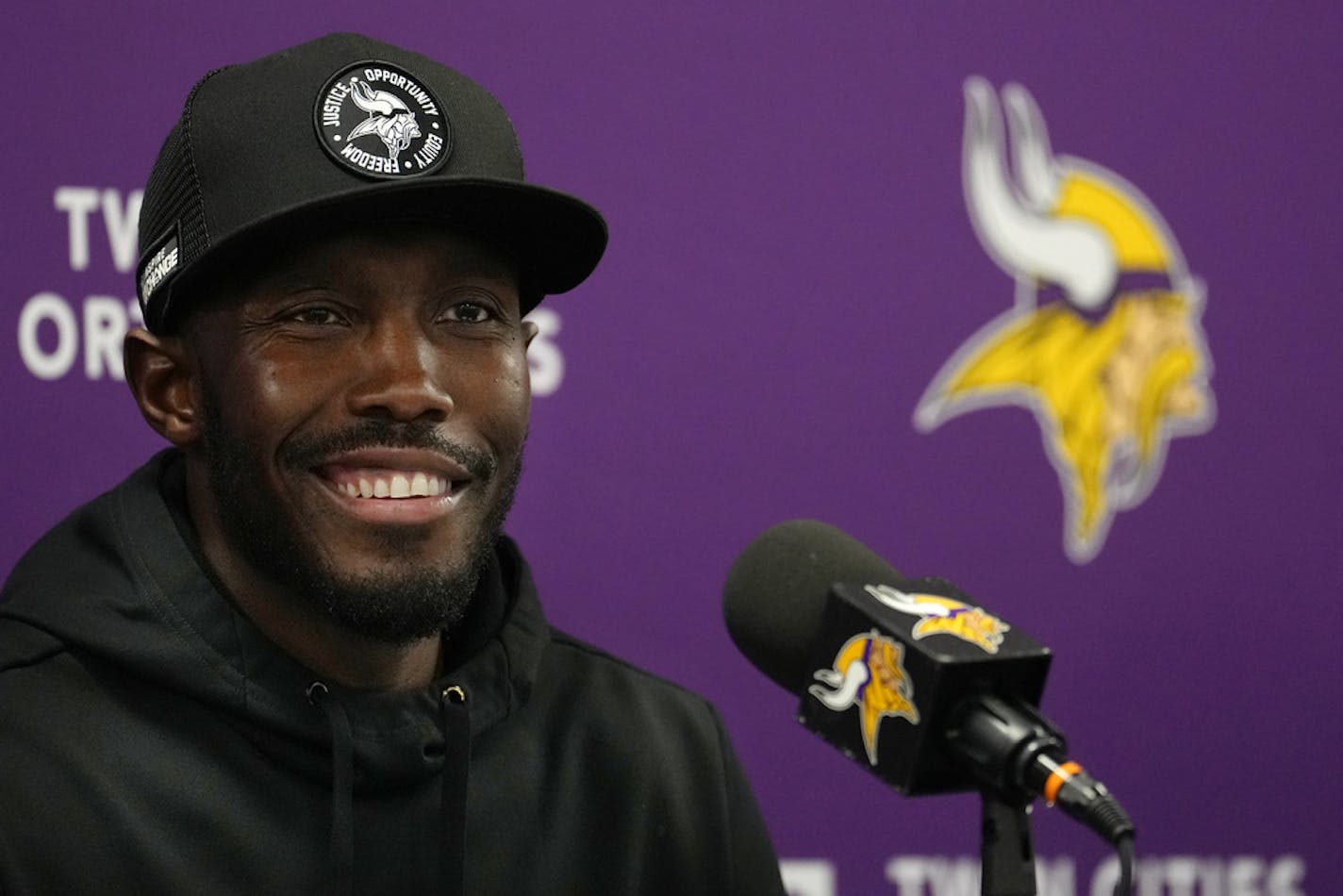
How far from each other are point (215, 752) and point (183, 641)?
77 mm

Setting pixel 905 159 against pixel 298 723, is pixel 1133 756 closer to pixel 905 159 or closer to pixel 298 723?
pixel 905 159

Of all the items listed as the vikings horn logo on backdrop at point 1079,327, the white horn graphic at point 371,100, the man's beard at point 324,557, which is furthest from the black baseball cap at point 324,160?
the vikings horn logo on backdrop at point 1079,327

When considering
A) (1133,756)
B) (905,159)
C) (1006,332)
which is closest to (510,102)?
(905,159)

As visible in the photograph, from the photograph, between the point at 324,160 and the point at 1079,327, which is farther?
the point at 1079,327

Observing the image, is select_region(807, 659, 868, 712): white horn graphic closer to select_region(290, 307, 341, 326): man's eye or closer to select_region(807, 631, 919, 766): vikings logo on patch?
select_region(807, 631, 919, 766): vikings logo on patch

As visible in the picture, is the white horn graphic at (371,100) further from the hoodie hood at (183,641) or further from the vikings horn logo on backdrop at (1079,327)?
the vikings horn logo on backdrop at (1079,327)

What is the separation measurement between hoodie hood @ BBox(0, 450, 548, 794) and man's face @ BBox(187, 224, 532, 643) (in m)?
0.04

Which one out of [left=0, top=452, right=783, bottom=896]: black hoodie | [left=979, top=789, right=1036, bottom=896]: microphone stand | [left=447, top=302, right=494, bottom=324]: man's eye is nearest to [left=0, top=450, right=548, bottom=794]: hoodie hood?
[left=0, top=452, right=783, bottom=896]: black hoodie

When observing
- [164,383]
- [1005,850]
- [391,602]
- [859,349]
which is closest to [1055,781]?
[1005,850]

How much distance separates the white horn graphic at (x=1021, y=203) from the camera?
1.83 m

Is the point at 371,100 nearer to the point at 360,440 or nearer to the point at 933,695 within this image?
the point at 360,440

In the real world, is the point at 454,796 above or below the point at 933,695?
below

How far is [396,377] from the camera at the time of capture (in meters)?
1.11

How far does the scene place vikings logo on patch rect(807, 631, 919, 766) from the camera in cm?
87
